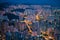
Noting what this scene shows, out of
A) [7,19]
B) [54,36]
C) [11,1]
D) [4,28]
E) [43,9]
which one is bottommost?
[54,36]

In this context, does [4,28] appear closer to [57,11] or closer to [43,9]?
[43,9]

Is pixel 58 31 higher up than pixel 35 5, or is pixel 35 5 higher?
pixel 35 5

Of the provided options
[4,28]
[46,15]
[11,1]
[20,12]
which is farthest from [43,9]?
[4,28]

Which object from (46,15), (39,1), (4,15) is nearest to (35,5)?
(39,1)

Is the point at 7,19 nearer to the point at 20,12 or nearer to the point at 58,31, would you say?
the point at 20,12

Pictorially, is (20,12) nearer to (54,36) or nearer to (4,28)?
(4,28)

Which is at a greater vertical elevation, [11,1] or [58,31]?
[11,1]

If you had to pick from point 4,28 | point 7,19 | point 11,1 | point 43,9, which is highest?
point 11,1
